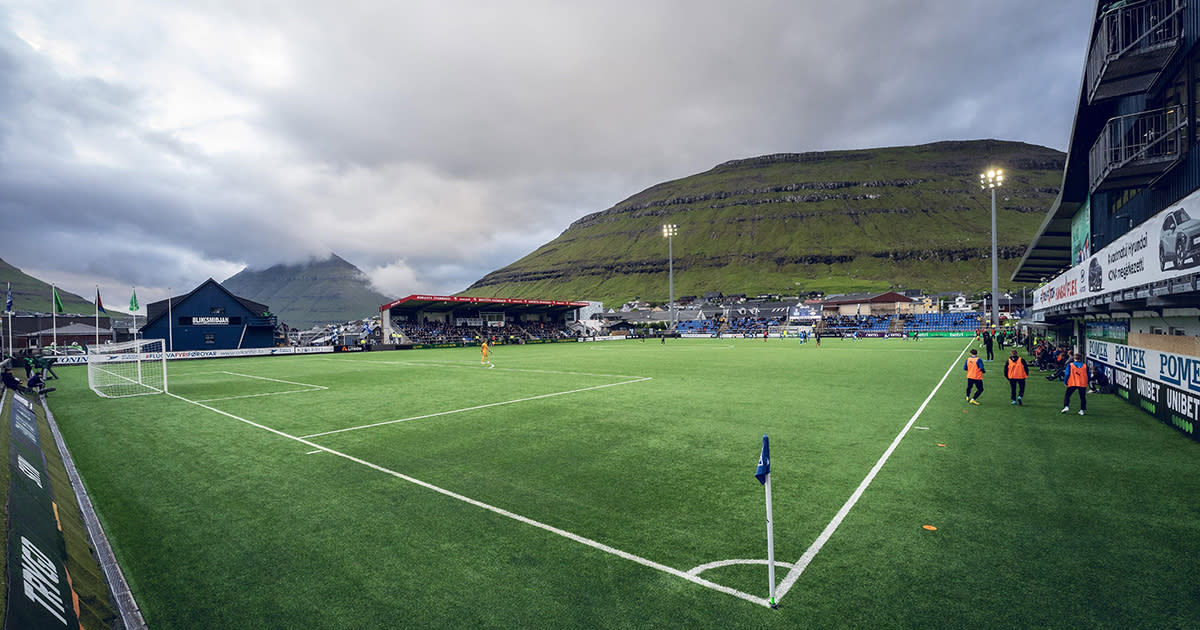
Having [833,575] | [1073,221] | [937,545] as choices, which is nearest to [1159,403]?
[937,545]

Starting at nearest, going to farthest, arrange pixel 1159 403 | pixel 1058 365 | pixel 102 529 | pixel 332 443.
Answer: pixel 102 529 < pixel 332 443 < pixel 1159 403 < pixel 1058 365

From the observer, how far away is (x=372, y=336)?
2849 inches

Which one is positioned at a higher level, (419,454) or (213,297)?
(213,297)

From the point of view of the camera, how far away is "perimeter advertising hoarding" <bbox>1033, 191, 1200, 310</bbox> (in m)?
9.02

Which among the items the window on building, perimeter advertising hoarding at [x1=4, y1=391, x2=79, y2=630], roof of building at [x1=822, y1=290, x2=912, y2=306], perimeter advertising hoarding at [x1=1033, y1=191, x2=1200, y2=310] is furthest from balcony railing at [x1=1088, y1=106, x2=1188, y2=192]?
roof of building at [x1=822, y1=290, x2=912, y2=306]

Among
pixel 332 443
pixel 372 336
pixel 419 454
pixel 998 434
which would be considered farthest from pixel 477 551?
pixel 372 336

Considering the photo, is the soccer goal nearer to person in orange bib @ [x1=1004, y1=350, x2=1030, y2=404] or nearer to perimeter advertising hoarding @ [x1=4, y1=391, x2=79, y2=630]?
perimeter advertising hoarding @ [x1=4, y1=391, x2=79, y2=630]

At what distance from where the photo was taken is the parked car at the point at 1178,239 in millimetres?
8914

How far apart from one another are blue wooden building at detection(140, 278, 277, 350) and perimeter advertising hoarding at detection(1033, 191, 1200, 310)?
70.2 m

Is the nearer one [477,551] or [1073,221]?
[477,551]

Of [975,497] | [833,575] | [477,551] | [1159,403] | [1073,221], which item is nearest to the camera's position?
[833,575]

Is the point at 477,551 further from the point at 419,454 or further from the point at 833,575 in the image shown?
the point at 419,454

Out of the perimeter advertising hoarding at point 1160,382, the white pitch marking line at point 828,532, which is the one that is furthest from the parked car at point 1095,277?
the white pitch marking line at point 828,532

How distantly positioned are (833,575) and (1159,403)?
14.2m
